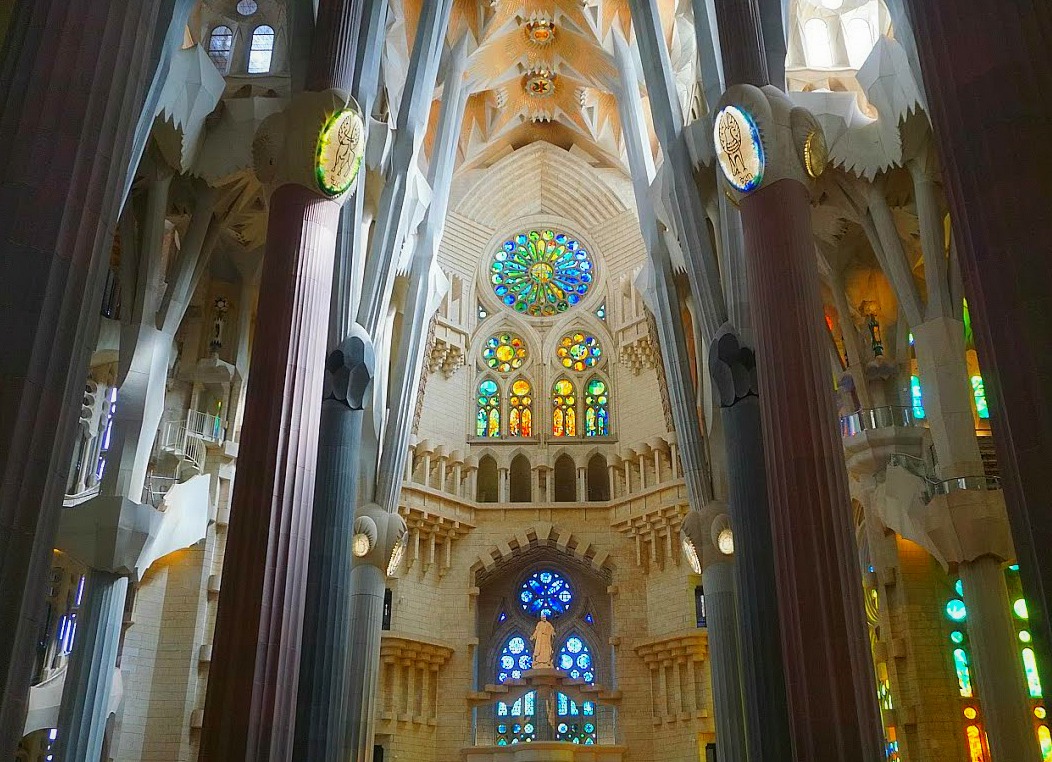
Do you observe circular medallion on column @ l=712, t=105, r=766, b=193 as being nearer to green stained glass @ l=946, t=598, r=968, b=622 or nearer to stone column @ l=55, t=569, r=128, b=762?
green stained glass @ l=946, t=598, r=968, b=622

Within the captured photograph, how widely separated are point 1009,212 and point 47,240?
5.86 meters

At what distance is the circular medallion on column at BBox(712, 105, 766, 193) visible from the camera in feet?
38.1

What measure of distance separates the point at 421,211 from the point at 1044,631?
56.0ft

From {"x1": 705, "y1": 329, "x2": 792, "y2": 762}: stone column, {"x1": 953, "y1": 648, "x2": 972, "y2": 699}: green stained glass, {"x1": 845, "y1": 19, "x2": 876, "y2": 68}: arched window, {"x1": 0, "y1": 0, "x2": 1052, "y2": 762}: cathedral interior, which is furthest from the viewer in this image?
{"x1": 845, "y1": 19, "x2": 876, "y2": 68}: arched window

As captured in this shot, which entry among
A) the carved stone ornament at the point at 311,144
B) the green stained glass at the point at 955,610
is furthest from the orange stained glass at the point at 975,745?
the carved stone ornament at the point at 311,144

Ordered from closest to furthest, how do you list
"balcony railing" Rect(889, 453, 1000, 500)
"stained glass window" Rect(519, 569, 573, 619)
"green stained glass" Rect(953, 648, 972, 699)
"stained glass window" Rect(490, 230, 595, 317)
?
1. "balcony railing" Rect(889, 453, 1000, 500)
2. "green stained glass" Rect(953, 648, 972, 699)
3. "stained glass window" Rect(519, 569, 573, 619)
4. "stained glass window" Rect(490, 230, 595, 317)

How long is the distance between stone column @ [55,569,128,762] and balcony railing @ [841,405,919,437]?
1165 centimetres

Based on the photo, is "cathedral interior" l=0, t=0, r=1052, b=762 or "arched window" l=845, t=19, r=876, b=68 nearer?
"cathedral interior" l=0, t=0, r=1052, b=762

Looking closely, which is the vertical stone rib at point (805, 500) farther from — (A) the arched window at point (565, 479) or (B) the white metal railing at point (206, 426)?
(A) the arched window at point (565, 479)

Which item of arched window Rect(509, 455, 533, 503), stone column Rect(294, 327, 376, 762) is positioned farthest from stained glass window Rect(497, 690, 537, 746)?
stone column Rect(294, 327, 376, 762)

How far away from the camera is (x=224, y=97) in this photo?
1599 cm

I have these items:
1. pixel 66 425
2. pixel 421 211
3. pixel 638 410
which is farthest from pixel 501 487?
pixel 66 425

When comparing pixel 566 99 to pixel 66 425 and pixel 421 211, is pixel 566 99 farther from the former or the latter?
pixel 66 425

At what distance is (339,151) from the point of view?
12.1 meters
